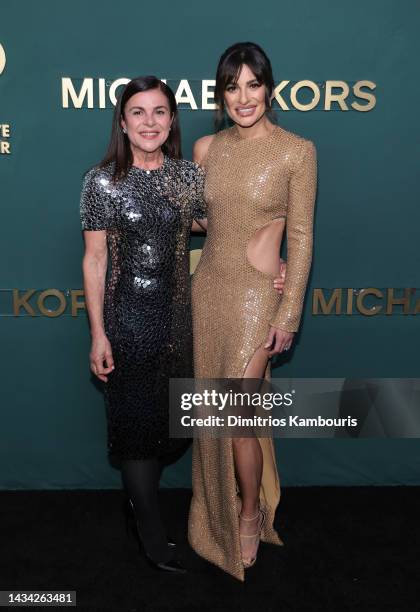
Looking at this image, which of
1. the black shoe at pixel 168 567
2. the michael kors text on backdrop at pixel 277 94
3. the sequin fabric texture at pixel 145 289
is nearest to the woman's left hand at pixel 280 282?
the sequin fabric texture at pixel 145 289

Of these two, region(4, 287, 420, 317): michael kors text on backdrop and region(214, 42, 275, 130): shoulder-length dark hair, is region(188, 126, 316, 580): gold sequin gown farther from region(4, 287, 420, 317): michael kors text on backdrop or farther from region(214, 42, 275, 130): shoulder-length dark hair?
region(4, 287, 420, 317): michael kors text on backdrop

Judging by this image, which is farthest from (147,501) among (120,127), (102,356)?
(120,127)

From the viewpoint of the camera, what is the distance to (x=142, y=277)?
221 centimetres

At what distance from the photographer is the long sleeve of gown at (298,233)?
2172mm

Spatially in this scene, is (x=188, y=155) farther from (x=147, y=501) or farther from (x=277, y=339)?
(x=147, y=501)

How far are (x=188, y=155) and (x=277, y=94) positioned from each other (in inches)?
16.8

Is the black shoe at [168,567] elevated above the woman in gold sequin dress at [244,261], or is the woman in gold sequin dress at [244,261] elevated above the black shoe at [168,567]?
the woman in gold sequin dress at [244,261]

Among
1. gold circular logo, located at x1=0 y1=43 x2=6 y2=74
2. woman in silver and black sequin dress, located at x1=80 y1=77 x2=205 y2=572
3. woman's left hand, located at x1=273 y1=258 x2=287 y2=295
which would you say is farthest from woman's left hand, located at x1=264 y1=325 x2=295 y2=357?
gold circular logo, located at x1=0 y1=43 x2=6 y2=74

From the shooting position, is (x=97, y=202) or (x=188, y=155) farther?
(x=188, y=155)

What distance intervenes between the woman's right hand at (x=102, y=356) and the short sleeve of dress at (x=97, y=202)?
1.27ft

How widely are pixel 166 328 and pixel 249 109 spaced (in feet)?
2.53

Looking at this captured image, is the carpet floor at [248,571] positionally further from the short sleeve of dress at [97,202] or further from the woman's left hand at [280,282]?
the short sleeve of dress at [97,202]

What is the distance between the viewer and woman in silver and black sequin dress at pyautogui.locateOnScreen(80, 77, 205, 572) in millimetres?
2148

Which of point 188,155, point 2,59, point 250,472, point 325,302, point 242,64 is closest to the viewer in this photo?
point 242,64
